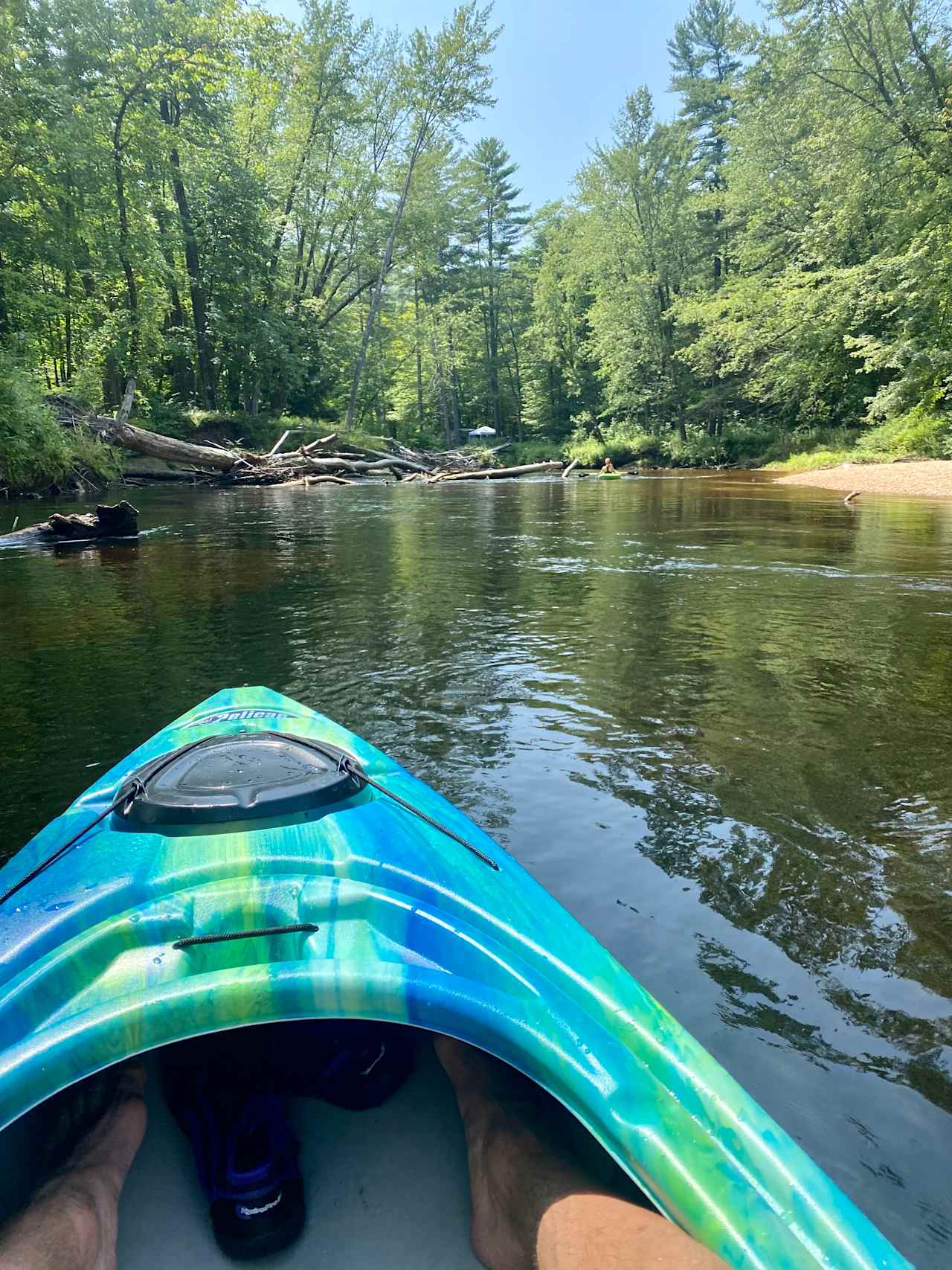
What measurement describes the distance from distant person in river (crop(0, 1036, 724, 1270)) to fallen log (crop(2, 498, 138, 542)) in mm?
9282

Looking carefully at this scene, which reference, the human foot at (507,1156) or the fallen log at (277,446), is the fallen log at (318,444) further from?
the human foot at (507,1156)

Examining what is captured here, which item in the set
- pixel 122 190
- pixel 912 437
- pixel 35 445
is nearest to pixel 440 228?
pixel 122 190

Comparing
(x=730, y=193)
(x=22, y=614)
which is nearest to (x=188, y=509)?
(x=22, y=614)

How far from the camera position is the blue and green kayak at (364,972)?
1.12m

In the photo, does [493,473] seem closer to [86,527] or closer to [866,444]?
[866,444]

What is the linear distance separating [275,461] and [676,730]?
64.5 feet

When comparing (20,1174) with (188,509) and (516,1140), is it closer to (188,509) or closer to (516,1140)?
(516,1140)

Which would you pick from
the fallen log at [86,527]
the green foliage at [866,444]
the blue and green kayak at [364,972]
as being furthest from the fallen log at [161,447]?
the blue and green kayak at [364,972]

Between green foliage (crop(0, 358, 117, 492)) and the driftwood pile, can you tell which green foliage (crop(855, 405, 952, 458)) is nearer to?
the driftwood pile

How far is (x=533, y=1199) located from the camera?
1.29 metres

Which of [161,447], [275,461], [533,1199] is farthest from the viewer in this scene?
[275,461]

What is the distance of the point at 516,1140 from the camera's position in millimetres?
1394

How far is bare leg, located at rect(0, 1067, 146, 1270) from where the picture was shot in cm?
120

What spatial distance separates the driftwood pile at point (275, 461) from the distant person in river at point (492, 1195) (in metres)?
17.0
